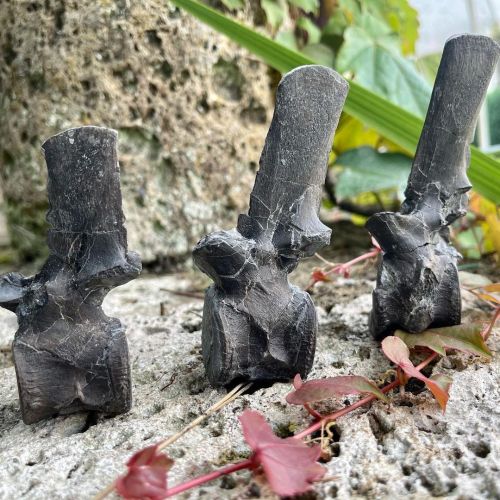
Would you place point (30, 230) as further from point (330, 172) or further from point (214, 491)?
point (214, 491)

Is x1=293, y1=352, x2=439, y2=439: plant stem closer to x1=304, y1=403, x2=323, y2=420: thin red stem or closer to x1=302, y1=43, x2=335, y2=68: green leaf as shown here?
x1=304, y1=403, x2=323, y2=420: thin red stem

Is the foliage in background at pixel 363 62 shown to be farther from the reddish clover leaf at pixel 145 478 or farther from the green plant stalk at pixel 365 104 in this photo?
the reddish clover leaf at pixel 145 478

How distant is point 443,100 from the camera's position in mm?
938

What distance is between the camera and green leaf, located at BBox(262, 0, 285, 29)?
5.53 feet

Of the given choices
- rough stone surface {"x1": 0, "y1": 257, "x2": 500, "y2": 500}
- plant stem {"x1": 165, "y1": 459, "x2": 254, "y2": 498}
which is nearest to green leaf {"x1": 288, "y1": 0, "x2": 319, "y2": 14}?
rough stone surface {"x1": 0, "y1": 257, "x2": 500, "y2": 500}

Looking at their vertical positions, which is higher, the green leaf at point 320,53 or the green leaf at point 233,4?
the green leaf at point 233,4

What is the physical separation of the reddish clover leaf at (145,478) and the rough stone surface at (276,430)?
0.07 metres

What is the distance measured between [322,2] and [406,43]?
32 cm

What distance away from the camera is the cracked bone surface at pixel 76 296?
0.77 meters

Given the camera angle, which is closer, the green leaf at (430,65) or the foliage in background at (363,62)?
the foliage in background at (363,62)

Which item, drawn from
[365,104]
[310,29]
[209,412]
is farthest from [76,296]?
[310,29]

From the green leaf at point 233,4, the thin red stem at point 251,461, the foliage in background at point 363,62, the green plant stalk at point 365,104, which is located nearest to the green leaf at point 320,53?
the foliage in background at point 363,62

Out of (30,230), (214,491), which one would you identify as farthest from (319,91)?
(30,230)

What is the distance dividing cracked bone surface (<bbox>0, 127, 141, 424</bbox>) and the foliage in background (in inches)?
22.4
